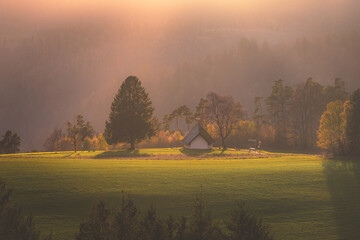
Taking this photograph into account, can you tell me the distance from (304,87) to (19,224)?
8778 cm

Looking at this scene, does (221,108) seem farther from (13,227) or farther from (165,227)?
(13,227)

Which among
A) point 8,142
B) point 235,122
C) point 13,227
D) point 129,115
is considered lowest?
point 13,227

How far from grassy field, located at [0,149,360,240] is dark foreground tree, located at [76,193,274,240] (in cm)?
558

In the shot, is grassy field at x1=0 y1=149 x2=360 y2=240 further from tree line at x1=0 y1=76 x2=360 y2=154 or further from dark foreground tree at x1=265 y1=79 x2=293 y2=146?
dark foreground tree at x1=265 y1=79 x2=293 y2=146

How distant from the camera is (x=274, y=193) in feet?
75.0

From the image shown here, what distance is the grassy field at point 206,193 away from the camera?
17.7m

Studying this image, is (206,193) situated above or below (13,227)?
below

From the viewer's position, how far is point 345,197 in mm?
22234

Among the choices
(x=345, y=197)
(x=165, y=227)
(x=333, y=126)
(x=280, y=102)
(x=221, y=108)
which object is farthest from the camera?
(x=280, y=102)

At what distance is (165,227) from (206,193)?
1129cm

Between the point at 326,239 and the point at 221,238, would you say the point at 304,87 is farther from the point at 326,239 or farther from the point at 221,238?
the point at 221,238

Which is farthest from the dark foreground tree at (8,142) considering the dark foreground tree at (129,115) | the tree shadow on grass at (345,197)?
the tree shadow on grass at (345,197)

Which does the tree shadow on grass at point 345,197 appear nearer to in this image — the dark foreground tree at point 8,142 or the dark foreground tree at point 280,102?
the dark foreground tree at point 280,102

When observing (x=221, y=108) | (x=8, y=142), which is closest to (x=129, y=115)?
(x=221, y=108)
